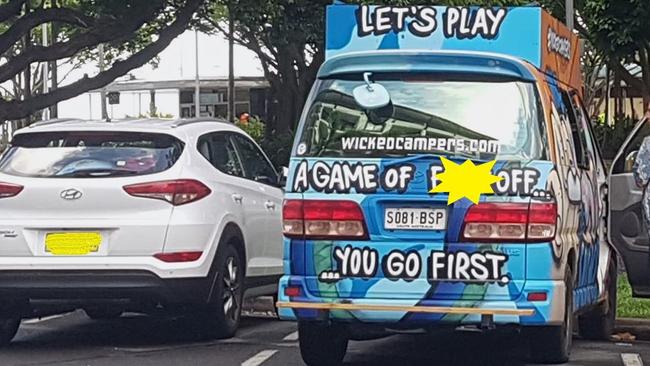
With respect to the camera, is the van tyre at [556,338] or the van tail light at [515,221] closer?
the van tail light at [515,221]

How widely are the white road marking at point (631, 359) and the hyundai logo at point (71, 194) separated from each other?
4062mm

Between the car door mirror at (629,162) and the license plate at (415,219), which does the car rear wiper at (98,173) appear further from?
the car door mirror at (629,162)

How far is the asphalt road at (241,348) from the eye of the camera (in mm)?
9109

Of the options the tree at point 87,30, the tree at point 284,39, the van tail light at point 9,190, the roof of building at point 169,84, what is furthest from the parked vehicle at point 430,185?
the roof of building at point 169,84

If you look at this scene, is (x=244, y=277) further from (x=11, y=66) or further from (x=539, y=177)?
Answer: (x=11, y=66)

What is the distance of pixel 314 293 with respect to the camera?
774cm

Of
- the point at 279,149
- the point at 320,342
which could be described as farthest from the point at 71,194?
the point at 279,149

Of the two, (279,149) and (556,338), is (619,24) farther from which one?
(556,338)

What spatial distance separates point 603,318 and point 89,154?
423cm

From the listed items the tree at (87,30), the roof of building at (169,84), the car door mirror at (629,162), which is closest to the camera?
the car door mirror at (629,162)

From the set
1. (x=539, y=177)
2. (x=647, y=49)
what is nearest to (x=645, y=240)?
(x=539, y=177)

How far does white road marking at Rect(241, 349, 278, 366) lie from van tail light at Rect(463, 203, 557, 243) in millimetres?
2236

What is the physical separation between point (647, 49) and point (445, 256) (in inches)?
547

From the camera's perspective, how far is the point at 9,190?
9125mm
